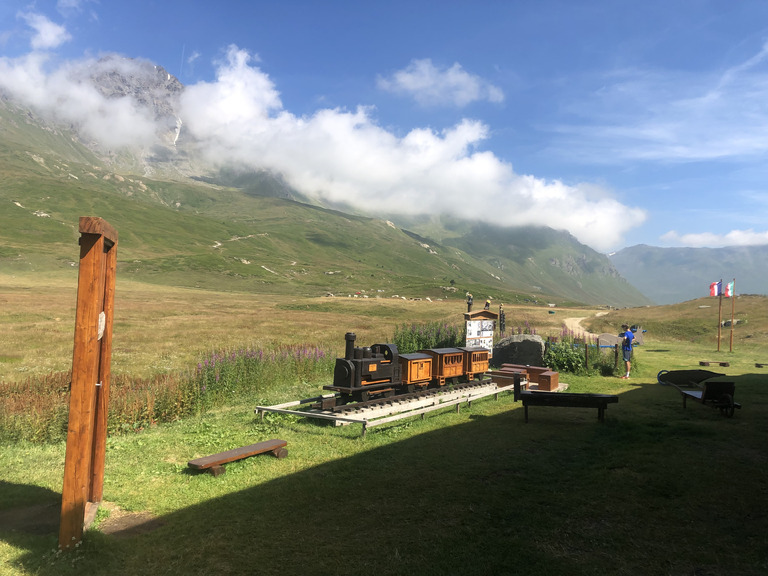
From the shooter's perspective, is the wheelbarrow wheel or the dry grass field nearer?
the wheelbarrow wheel

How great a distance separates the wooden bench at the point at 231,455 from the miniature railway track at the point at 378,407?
87.0 inches

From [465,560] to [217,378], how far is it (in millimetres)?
12362

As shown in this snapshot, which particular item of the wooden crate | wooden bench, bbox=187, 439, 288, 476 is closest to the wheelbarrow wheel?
the wooden crate

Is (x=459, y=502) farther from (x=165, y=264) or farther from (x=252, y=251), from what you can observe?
(x=252, y=251)

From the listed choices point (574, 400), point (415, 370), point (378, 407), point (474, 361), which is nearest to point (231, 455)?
point (378, 407)

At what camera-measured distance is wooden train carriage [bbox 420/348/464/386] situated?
56.0 feet

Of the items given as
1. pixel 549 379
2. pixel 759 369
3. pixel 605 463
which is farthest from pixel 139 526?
pixel 759 369

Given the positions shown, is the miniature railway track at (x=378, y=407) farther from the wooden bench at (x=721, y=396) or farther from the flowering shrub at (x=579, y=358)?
the flowering shrub at (x=579, y=358)

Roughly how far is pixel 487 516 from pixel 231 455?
5043mm

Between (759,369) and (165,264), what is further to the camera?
(165,264)

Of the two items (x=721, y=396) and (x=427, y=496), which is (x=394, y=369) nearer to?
(x=427, y=496)

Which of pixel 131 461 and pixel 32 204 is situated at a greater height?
pixel 32 204

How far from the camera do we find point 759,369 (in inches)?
875

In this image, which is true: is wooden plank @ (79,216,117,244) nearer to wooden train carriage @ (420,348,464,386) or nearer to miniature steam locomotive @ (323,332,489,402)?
miniature steam locomotive @ (323,332,489,402)
